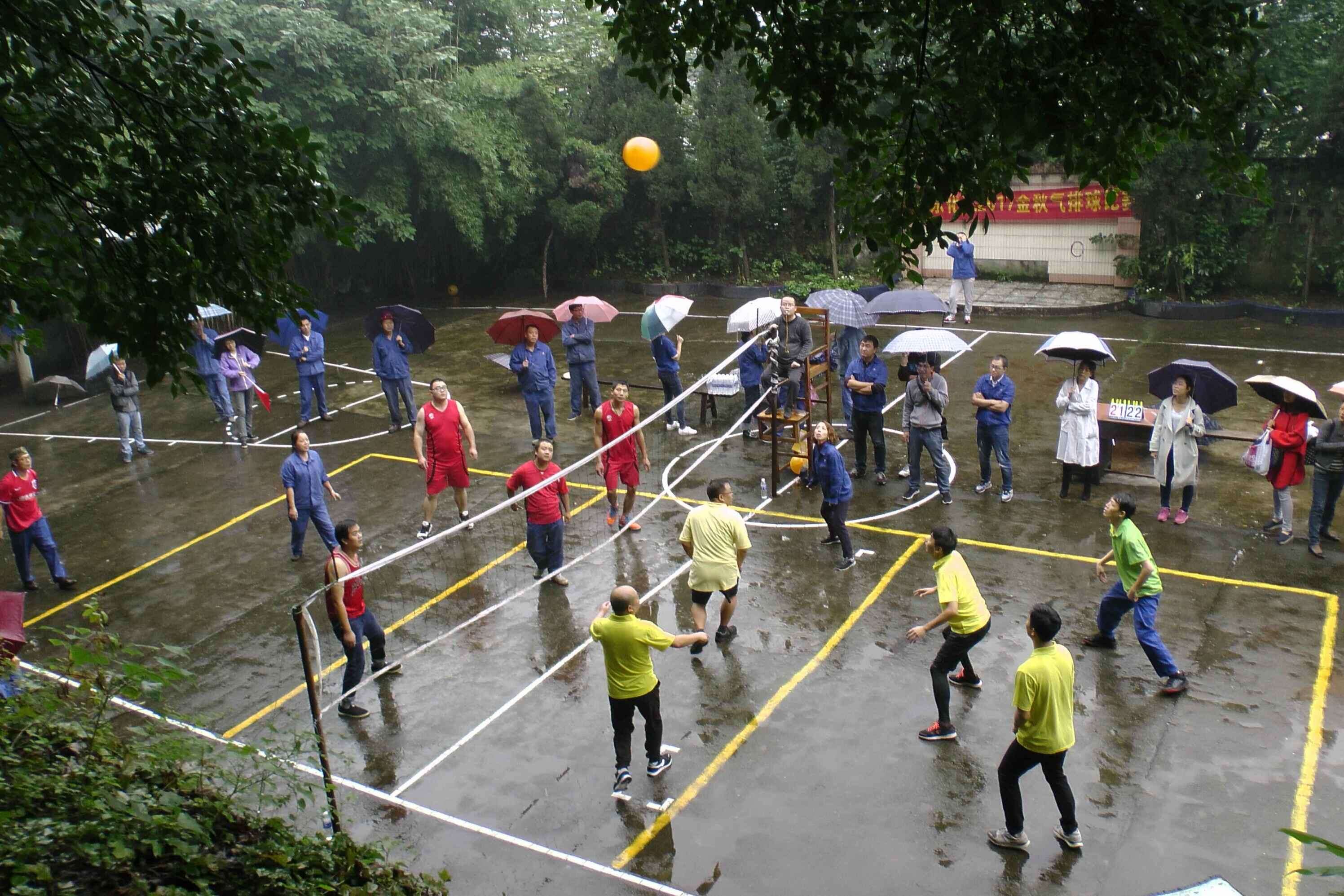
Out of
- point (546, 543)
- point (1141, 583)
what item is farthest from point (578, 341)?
point (1141, 583)

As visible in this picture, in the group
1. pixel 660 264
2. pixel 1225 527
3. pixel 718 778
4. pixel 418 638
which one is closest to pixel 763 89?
pixel 718 778

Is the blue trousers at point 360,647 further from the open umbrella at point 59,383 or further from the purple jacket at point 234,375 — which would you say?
the open umbrella at point 59,383

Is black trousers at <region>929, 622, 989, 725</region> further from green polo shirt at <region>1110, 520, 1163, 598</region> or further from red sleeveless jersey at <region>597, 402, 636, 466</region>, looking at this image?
red sleeveless jersey at <region>597, 402, 636, 466</region>

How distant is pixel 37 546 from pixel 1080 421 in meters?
11.5

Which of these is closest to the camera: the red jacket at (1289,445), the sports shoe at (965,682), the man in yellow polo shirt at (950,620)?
the man in yellow polo shirt at (950,620)

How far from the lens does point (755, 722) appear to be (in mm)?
8617

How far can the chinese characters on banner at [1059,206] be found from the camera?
22.2 meters

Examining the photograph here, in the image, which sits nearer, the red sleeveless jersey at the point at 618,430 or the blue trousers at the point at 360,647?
the blue trousers at the point at 360,647

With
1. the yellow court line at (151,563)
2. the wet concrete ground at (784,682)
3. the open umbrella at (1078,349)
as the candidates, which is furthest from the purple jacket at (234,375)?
the open umbrella at (1078,349)

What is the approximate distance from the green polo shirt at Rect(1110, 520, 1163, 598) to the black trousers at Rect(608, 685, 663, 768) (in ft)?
12.9

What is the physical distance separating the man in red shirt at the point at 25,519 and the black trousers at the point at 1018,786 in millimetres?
Result: 9981

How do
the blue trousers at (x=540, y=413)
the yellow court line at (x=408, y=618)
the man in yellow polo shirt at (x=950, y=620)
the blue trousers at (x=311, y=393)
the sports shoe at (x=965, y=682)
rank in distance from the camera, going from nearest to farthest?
the man in yellow polo shirt at (x=950, y=620) < the sports shoe at (x=965, y=682) < the yellow court line at (x=408, y=618) < the blue trousers at (x=540, y=413) < the blue trousers at (x=311, y=393)

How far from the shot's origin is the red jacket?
36.0 ft

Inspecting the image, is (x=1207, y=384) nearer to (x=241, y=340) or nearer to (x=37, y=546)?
(x=37, y=546)
